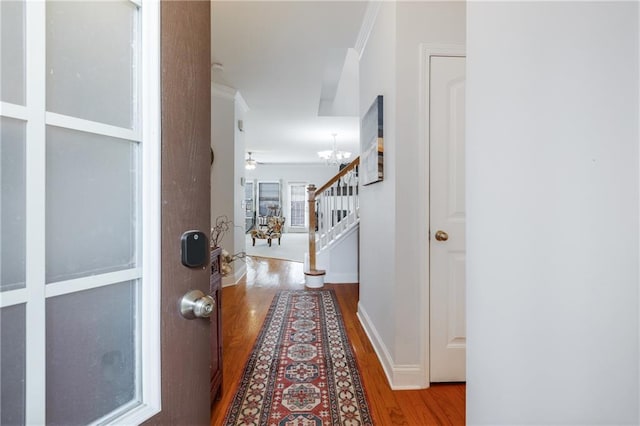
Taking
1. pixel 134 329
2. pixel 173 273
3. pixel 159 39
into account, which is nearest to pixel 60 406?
pixel 134 329

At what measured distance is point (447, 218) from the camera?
6.09 ft

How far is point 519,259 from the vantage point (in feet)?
2.42

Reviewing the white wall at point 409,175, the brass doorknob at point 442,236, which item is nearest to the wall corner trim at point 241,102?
the white wall at point 409,175

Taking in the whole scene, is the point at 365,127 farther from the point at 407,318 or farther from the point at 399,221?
the point at 407,318

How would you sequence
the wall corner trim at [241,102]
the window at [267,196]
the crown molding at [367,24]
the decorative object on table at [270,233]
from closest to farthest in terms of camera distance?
1. the crown molding at [367,24]
2. the wall corner trim at [241,102]
3. the decorative object on table at [270,233]
4. the window at [267,196]

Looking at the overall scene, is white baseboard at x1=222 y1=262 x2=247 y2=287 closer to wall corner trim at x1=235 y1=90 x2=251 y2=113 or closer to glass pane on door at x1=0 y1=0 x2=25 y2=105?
wall corner trim at x1=235 y1=90 x2=251 y2=113

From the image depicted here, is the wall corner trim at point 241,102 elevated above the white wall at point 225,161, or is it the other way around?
the wall corner trim at point 241,102

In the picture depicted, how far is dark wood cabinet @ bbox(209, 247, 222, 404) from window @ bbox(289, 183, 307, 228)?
970cm

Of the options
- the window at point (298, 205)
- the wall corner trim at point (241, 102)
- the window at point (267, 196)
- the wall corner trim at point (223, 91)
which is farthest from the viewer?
the window at point (298, 205)

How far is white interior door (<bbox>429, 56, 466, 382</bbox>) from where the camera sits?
1835 millimetres

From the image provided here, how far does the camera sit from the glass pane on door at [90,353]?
0.47m

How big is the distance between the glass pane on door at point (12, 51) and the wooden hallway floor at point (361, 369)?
5.37 ft

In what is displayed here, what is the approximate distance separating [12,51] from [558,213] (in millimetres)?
944

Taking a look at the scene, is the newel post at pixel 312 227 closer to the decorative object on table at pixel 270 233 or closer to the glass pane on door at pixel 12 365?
the glass pane on door at pixel 12 365
